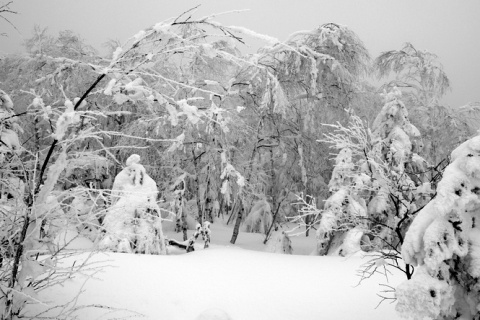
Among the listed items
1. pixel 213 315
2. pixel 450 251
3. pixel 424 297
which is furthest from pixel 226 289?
pixel 450 251

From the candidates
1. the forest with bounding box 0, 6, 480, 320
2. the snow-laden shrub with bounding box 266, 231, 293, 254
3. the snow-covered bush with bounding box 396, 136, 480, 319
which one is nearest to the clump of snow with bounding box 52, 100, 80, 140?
the forest with bounding box 0, 6, 480, 320

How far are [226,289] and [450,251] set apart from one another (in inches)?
163

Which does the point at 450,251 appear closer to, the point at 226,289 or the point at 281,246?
the point at 226,289

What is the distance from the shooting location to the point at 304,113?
12.7 meters

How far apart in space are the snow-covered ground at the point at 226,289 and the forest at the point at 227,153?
17.6 inches

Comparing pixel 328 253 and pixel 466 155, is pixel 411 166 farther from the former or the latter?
pixel 466 155

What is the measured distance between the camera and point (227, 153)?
11.7 metres

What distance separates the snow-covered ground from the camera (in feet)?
16.6

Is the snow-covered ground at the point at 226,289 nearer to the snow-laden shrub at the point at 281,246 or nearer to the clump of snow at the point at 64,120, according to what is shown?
the clump of snow at the point at 64,120

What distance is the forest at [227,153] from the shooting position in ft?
7.91

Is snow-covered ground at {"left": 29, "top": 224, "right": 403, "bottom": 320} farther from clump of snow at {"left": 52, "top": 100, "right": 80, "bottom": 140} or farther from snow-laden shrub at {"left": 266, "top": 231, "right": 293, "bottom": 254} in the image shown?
snow-laden shrub at {"left": 266, "top": 231, "right": 293, "bottom": 254}

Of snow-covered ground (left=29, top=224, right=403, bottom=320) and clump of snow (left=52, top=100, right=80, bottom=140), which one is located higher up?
clump of snow (left=52, top=100, right=80, bottom=140)

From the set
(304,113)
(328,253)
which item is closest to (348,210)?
(328,253)

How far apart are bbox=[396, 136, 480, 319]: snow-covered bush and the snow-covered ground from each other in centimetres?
218
